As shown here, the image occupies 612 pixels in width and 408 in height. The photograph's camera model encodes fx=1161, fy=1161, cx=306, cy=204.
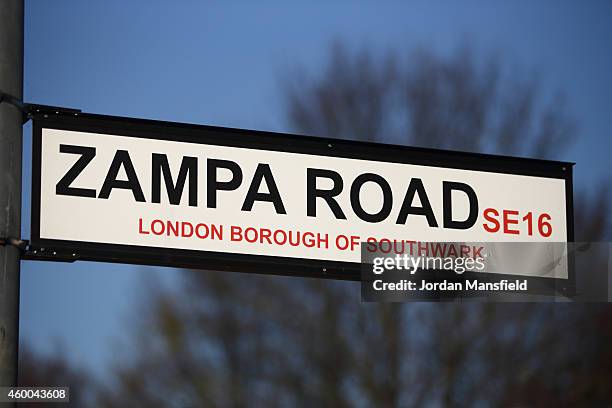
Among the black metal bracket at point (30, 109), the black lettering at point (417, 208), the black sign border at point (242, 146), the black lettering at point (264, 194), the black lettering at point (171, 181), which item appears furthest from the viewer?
the black lettering at point (417, 208)

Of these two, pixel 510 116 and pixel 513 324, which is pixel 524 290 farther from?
pixel 510 116

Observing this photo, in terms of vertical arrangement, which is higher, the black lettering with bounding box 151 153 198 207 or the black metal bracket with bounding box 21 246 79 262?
the black lettering with bounding box 151 153 198 207

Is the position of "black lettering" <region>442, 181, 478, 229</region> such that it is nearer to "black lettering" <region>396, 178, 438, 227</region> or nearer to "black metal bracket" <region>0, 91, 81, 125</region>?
"black lettering" <region>396, 178, 438, 227</region>

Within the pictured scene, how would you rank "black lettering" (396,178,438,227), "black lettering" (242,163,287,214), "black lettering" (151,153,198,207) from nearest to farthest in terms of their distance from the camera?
"black lettering" (151,153,198,207)
"black lettering" (242,163,287,214)
"black lettering" (396,178,438,227)

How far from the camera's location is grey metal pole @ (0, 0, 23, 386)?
2523mm

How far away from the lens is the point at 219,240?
9.93 feet

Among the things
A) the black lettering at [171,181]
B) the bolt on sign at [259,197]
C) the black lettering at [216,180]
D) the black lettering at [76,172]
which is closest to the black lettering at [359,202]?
the bolt on sign at [259,197]

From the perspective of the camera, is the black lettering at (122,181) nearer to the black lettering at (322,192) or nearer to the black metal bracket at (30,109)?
the black metal bracket at (30,109)

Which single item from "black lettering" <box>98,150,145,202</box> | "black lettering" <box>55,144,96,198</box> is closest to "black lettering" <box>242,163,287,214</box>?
"black lettering" <box>98,150,145,202</box>

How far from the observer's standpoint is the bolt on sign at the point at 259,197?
9.51 feet

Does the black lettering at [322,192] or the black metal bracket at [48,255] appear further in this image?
the black lettering at [322,192]

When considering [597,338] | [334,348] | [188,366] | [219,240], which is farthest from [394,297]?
[188,366]

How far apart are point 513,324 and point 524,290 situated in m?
9.67

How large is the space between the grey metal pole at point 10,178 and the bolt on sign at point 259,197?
171mm
